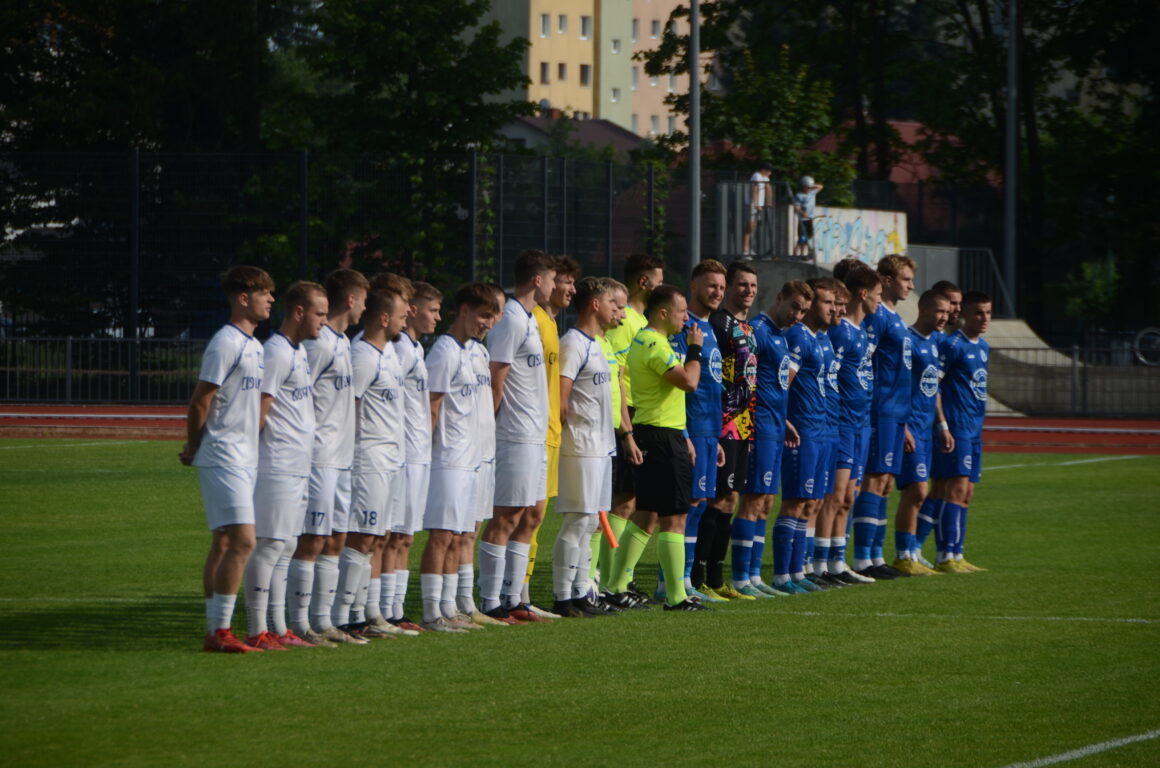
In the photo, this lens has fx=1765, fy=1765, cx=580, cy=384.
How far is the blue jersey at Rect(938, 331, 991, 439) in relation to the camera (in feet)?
47.0

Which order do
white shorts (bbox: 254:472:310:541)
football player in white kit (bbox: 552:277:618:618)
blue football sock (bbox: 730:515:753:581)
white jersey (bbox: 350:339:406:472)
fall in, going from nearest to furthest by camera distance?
white shorts (bbox: 254:472:310:541), white jersey (bbox: 350:339:406:472), football player in white kit (bbox: 552:277:618:618), blue football sock (bbox: 730:515:753:581)

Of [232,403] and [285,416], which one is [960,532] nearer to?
[285,416]

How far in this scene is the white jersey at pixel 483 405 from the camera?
34.9 feet

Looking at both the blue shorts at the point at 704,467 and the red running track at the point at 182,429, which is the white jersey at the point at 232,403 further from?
the red running track at the point at 182,429

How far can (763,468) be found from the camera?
40.8 ft

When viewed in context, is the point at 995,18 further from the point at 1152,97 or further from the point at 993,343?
the point at 993,343

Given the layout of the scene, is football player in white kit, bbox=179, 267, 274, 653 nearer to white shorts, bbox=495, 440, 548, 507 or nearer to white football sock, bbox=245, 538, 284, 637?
white football sock, bbox=245, 538, 284, 637

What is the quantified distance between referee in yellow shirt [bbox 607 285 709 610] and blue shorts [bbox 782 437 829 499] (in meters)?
1.39

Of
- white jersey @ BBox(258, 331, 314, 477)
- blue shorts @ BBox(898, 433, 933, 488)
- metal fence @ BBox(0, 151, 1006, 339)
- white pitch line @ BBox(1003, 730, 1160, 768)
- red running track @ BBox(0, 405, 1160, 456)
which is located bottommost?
white pitch line @ BBox(1003, 730, 1160, 768)

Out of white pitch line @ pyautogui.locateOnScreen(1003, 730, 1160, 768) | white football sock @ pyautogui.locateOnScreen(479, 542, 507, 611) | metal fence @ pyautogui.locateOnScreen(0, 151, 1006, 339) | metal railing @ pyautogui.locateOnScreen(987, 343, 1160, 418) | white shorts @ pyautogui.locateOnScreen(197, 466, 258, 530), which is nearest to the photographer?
white pitch line @ pyautogui.locateOnScreen(1003, 730, 1160, 768)

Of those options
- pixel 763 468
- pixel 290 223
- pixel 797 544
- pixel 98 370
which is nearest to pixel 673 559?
pixel 763 468

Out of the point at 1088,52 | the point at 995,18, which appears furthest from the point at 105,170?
the point at 995,18

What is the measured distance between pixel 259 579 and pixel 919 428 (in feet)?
20.7

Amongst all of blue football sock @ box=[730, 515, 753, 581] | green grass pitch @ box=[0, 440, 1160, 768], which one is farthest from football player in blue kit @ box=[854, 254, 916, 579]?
blue football sock @ box=[730, 515, 753, 581]
